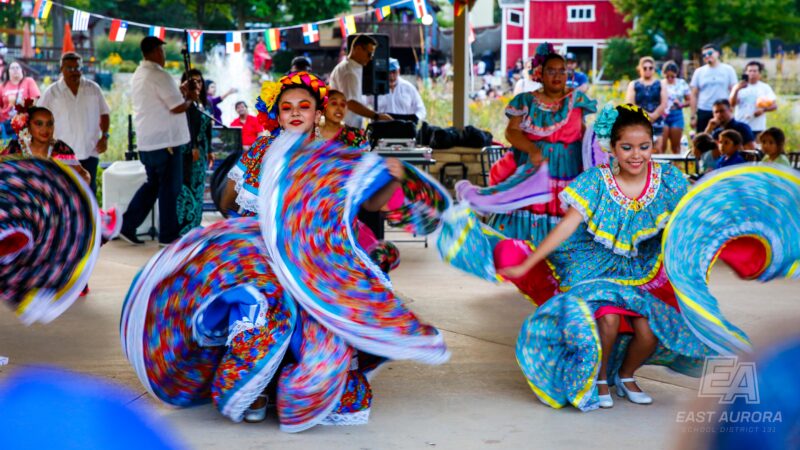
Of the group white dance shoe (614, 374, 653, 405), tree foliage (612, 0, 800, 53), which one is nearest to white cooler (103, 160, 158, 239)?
white dance shoe (614, 374, 653, 405)

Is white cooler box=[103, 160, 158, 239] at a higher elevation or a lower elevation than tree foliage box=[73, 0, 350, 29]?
lower

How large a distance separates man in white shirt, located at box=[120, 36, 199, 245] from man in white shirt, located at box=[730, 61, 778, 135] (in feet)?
22.8

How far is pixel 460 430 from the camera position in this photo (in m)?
4.09

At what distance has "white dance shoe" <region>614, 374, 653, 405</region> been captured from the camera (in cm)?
443

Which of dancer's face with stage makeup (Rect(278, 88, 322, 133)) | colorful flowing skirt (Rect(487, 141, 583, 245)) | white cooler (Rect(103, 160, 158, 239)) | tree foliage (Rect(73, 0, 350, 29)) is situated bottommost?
white cooler (Rect(103, 160, 158, 239))

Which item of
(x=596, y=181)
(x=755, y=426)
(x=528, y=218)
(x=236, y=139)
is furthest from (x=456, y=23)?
(x=755, y=426)

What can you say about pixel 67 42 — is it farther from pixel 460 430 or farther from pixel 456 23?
pixel 460 430

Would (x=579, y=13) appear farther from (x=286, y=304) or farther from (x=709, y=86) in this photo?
(x=286, y=304)

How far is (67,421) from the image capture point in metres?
1.20

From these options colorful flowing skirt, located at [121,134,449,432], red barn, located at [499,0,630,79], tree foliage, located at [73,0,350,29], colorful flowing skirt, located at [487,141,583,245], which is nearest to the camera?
colorful flowing skirt, located at [121,134,449,432]

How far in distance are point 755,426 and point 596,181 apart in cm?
303

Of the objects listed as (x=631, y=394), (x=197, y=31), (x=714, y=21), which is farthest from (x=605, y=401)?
(x=714, y=21)

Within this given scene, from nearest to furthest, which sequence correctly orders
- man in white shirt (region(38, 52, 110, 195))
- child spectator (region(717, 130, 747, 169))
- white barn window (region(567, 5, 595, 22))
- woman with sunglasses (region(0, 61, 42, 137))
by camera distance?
child spectator (region(717, 130, 747, 169))
man in white shirt (region(38, 52, 110, 195))
woman with sunglasses (region(0, 61, 42, 137))
white barn window (region(567, 5, 595, 22))

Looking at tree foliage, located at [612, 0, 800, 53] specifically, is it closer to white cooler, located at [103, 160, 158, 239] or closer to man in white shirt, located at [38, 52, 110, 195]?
white cooler, located at [103, 160, 158, 239]
